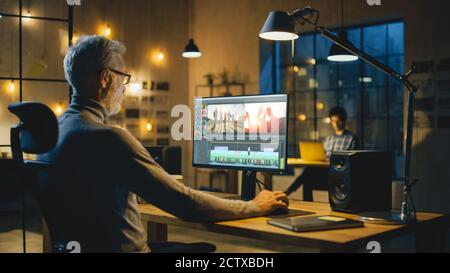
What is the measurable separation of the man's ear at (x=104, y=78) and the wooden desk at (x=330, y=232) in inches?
23.9

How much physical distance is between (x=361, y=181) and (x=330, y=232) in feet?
1.65

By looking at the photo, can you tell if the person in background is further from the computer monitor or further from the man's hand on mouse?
the man's hand on mouse

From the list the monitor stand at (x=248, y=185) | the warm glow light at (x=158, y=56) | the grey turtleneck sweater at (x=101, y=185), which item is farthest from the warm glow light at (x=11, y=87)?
the grey turtleneck sweater at (x=101, y=185)


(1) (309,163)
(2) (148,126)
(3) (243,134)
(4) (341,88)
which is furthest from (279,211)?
(2) (148,126)

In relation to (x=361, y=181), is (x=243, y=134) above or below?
above

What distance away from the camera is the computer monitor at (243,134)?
2377mm

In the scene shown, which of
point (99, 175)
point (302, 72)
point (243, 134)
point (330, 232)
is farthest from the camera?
point (302, 72)

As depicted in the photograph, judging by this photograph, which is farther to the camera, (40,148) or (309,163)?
(309,163)

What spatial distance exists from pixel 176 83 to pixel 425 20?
14.0 feet

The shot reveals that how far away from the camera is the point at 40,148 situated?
5.15 ft

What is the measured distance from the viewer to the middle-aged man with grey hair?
1.66 metres

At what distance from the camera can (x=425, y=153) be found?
667 cm

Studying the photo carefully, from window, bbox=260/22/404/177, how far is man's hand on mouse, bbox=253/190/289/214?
544cm

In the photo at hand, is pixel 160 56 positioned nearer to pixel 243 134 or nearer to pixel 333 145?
pixel 333 145
